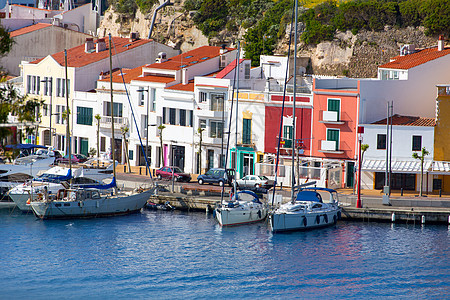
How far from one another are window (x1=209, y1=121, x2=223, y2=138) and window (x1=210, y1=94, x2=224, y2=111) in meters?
1.14

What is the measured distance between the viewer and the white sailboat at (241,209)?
5556 centimetres

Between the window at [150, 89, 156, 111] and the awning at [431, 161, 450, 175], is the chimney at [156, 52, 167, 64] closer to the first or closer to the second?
the window at [150, 89, 156, 111]

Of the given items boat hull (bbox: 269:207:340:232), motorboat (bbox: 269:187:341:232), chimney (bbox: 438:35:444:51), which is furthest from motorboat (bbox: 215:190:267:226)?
chimney (bbox: 438:35:444:51)

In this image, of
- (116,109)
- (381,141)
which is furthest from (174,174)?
(381,141)

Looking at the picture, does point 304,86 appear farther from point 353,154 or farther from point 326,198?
point 326,198

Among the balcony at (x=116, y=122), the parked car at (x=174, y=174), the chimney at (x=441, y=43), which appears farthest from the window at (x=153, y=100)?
the chimney at (x=441, y=43)

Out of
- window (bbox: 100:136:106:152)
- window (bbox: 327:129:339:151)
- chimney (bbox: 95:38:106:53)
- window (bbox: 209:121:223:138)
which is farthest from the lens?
chimney (bbox: 95:38:106:53)

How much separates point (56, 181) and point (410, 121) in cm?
2628

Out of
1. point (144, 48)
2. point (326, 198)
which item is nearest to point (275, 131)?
point (326, 198)

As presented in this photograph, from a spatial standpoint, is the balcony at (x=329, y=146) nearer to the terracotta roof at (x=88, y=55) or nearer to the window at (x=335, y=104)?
the window at (x=335, y=104)

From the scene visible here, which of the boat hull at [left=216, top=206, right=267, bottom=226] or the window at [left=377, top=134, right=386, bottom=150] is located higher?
the window at [left=377, top=134, right=386, bottom=150]

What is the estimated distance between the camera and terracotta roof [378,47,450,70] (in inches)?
2579

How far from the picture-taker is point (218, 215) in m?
55.7

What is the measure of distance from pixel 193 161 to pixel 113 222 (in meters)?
14.5
